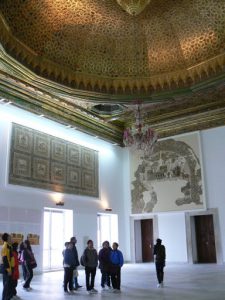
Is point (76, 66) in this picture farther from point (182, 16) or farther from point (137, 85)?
point (182, 16)

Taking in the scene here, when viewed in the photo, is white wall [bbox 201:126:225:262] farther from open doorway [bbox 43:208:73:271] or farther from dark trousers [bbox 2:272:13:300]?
dark trousers [bbox 2:272:13:300]

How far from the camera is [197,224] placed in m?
17.2

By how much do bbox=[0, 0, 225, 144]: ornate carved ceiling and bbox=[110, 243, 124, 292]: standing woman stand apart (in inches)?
249

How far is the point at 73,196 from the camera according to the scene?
16172mm

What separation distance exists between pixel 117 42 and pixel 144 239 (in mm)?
10536

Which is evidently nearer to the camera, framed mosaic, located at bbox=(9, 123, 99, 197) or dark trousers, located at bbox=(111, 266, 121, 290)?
dark trousers, located at bbox=(111, 266, 121, 290)

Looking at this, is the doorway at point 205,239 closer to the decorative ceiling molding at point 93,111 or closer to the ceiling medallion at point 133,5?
the decorative ceiling molding at point 93,111

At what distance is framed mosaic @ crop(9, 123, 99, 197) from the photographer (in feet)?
45.6

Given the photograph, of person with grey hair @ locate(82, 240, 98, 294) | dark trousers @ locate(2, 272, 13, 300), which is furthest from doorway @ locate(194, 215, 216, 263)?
dark trousers @ locate(2, 272, 13, 300)

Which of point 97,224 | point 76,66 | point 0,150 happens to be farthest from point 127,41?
point 97,224

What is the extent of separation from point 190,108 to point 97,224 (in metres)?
7.04

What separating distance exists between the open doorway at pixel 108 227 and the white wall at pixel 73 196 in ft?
0.95

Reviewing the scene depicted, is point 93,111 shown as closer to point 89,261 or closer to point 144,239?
point 144,239

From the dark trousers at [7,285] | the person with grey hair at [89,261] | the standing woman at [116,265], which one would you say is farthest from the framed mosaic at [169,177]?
the dark trousers at [7,285]
